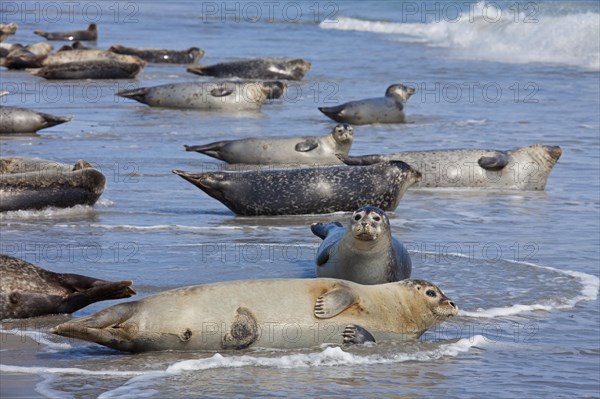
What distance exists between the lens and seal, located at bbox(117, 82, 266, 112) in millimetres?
15000

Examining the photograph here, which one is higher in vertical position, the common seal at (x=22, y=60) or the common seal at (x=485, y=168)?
the common seal at (x=22, y=60)

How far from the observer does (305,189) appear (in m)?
8.74

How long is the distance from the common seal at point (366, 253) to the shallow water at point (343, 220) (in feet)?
1.27

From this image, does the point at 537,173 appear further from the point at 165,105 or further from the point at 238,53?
the point at 238,53

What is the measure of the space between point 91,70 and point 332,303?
13.3 m

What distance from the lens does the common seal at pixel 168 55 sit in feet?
69.9

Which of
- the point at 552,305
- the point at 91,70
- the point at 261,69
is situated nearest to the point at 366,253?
the point at 552,305

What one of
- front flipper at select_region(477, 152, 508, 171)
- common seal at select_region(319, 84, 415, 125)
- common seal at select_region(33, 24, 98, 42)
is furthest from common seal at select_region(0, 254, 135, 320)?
common seal at select_region(33, 24, 98, 42)

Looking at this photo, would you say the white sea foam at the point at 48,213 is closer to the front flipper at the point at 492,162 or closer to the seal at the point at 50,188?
the seal at the point at 50,188

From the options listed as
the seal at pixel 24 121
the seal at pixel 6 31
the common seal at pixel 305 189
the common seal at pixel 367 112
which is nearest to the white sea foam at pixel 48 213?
the common seal at pixel 305 189

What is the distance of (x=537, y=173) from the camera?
10.3 metres

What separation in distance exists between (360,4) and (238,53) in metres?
16.8

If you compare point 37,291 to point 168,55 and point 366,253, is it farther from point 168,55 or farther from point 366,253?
point 168,55

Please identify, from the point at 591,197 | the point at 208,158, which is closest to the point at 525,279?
the point at 591,197
